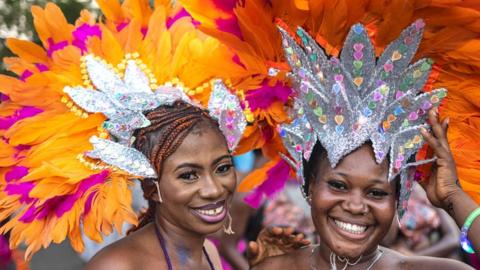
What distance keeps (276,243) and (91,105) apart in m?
1.15

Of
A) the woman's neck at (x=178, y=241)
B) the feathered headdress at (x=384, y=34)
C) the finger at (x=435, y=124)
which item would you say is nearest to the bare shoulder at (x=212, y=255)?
the woman's neck at (x=178, y=241)

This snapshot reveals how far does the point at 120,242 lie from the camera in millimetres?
3566

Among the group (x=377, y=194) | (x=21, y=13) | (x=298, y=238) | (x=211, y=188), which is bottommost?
(x=298, y=238)

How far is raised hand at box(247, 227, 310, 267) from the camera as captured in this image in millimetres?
3771

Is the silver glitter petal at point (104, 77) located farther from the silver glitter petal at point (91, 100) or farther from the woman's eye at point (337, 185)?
the woman's eye at point (337, 185)

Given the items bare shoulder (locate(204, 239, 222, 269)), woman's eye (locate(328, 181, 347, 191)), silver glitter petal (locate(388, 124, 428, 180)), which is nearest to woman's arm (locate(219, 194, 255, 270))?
bare shoulder (locate(204, 239, 222, 269))

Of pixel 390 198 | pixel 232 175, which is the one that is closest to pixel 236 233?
pixel 232 175

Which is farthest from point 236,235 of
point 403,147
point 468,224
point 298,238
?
point 468,224

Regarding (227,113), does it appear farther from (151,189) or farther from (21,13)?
(21,13)

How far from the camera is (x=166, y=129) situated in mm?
3531

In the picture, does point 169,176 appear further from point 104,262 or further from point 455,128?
point 455,128

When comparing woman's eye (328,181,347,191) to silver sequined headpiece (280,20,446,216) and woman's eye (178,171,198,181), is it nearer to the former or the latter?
silver sequined headpiece (280,20,446,216)

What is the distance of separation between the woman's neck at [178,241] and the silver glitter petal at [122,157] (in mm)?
315

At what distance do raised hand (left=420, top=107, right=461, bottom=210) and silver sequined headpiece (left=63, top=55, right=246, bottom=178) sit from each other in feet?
2.96
